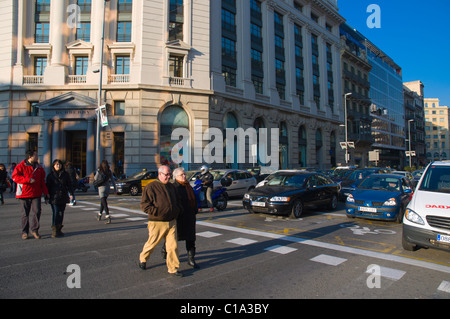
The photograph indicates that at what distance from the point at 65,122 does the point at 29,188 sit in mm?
19679

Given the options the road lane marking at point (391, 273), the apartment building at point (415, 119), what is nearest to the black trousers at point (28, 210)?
the road lane marking at point (391, 273)

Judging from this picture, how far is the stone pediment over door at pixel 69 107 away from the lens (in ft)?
77.3

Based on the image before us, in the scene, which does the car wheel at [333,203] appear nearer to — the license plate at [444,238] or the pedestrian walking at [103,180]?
the license plate at [444,238]

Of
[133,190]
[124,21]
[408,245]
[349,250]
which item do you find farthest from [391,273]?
[124,21]

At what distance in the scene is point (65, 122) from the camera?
2417cm

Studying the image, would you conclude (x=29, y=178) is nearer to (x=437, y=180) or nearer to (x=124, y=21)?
(x=437, y=180)

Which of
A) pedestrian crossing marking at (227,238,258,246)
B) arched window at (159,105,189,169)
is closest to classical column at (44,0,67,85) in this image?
arched window at (159,105,189,169)

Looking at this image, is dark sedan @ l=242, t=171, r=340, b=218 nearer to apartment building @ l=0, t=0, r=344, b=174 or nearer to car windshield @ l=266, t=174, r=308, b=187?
car windshield @ l=266, t=174, r=308, b=187

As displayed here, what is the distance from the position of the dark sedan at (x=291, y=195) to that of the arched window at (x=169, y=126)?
50.4ft

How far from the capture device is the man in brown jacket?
4.44 m

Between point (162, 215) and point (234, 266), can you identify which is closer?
point (162, 215)

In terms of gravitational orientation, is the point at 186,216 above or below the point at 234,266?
above

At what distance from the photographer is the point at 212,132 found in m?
26.6
